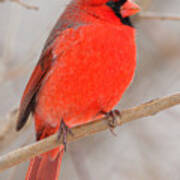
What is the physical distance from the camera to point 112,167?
446 cm

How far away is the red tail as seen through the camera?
3232 millimetres

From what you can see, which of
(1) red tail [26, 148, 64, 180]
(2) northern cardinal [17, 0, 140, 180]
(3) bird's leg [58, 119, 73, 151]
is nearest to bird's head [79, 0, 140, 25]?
(2) northern cardinal [17, 0, 140, 180]

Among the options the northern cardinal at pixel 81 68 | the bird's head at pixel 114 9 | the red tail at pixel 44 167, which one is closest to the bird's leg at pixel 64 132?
the northern cardinal at pixel 81 68

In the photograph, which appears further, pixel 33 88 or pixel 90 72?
pixel 33 88

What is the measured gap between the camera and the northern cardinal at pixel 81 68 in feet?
9.36

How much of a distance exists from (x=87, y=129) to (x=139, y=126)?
1858 mm

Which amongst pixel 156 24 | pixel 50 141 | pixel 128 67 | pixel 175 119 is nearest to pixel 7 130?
pixel 50 141

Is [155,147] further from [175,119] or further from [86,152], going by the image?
[86,152]

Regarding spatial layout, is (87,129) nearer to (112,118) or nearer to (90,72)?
(112,118)

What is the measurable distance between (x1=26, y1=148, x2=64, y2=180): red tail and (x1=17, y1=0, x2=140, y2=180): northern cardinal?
0.01 m

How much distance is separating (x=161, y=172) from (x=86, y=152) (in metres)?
0.77

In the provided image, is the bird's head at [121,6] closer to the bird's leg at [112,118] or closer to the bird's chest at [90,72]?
the bird's chest at [90,72]

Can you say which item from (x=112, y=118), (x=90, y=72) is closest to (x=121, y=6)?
(x=90, y=72)

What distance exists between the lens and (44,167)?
3.31 m
